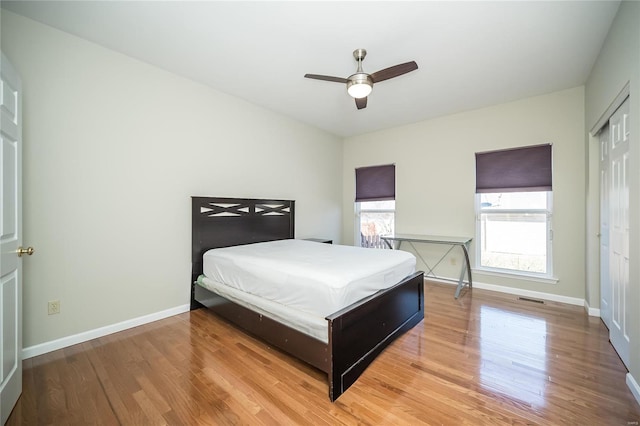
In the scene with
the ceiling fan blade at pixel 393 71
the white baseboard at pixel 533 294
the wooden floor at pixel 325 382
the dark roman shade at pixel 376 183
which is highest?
the ceiling fan blade at pixel 393 71

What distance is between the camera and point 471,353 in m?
2.10

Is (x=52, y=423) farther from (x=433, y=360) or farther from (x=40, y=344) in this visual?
(x=433, y=360)

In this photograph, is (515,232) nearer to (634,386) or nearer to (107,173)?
(634,386)

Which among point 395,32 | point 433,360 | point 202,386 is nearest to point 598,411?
point 433,360

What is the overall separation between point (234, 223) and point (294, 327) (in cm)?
188

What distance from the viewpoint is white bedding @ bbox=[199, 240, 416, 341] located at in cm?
177

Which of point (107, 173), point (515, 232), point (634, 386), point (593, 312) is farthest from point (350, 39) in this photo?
point (593, 312)

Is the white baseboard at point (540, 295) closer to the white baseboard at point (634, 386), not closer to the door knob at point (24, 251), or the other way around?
the white baseboard at point (634, 386)

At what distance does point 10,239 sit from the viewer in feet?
4.87

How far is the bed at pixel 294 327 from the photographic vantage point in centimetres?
167

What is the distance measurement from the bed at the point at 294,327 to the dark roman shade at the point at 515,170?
213 cm

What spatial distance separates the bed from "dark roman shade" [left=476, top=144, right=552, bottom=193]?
83.8 inches

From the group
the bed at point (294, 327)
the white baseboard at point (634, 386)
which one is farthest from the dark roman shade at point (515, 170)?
the white baseboard at point (634, 386)

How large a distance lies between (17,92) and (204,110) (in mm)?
1683
